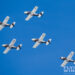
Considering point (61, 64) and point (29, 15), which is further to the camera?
point (29, 15)

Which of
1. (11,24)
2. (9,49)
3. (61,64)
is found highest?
(11,24)

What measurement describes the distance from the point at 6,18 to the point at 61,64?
322 cm

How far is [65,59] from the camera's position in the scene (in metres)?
13.7

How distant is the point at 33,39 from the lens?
14.0 meters

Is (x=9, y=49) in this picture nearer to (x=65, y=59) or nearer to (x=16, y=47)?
(x=16, y=47)

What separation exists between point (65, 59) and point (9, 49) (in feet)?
8.51

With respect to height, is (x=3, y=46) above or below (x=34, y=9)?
below

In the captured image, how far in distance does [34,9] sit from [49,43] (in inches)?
68.1

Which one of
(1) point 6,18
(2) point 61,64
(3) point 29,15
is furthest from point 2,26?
(2) point 61,64

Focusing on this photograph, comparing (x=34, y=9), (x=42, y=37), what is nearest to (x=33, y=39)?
(x=42, y=37)

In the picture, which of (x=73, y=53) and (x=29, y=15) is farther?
(x=29, y=15)

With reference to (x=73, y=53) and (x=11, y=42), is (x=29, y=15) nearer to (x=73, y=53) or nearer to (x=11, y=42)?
(x=11, y=42)

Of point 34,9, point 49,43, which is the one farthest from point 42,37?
point 34,9

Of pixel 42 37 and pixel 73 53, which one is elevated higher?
pixel 42 37
